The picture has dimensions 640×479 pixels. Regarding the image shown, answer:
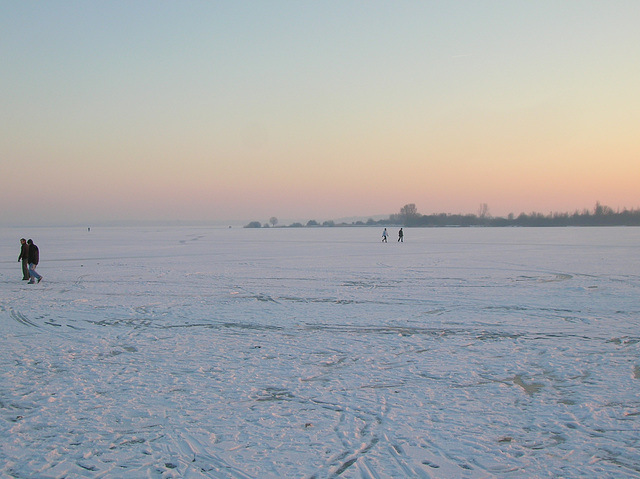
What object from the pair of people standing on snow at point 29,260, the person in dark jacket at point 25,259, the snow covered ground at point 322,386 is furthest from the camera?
the person in dark jacket at point 25,259

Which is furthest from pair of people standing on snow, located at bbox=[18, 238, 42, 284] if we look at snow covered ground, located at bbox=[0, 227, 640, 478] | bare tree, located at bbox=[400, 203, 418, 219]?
bare tree, located at bbox=[400, 203, 418, 219]

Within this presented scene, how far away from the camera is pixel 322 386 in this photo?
5555 mm

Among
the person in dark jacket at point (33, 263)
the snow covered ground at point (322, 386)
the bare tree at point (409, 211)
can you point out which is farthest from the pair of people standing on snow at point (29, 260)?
the bare tree at point (409, 211)

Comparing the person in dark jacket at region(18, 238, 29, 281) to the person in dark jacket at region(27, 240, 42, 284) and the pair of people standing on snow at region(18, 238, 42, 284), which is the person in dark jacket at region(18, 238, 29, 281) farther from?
the person in dark jacket at region(27, 240, 42, 284)

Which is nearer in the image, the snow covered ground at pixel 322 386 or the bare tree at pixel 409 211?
the snow covered ground at pixel 322 386

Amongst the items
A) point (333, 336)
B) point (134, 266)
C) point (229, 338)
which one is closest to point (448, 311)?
point (333, 336)

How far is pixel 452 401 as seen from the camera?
5070mm

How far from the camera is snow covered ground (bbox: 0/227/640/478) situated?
12.8ft

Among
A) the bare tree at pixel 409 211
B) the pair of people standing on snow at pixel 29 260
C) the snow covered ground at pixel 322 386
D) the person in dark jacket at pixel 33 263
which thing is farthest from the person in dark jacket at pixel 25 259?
the bare tree at pixel 409 211

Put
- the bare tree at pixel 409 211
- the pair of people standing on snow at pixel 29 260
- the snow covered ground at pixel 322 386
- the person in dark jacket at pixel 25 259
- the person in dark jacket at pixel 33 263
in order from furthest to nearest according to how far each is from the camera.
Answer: the bare tree at pixel 409 211
the person in dark jacket at pixel 25 259
the pair of people standing on snow at pixel 29 260
the person in dark jacket at pixel 33 263
the snow covered ground at pixel 322 386

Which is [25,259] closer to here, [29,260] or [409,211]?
[29,260]

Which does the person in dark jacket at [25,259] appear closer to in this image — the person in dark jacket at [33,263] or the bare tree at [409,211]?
the person in dark jacket at [33,263]

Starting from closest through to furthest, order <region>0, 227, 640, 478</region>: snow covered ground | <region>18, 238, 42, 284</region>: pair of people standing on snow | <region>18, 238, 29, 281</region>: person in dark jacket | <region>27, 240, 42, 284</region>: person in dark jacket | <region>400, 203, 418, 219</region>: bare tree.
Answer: <region>0, 227, 640, 478</region>: snow covered ground, <region>27, 240, 42, 284</region>: person in dark jacket, <region>18, 238, 42, 284</region>: pair of people standing on snow, <region>18, 238, 29, 281</region>: person in dark jacket, <region>400, 203, 418, 219</region>: bare tree

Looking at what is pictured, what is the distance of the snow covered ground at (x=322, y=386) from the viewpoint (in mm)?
3889
